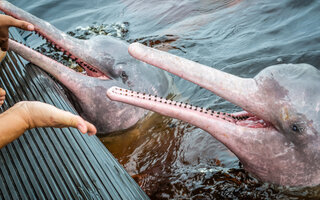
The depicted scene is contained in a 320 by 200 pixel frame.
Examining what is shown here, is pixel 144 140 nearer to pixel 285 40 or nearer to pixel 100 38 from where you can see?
pixel 100 38

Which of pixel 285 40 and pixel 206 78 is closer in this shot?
pixel 206 78

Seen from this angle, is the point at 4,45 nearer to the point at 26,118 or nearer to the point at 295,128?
the point at 26,118

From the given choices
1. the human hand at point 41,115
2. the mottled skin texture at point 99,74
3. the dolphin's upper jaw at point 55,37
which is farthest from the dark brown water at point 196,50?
the human hand at point 41,115

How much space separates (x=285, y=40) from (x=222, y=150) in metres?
2.94

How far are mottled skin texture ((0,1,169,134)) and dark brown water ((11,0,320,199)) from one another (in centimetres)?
30

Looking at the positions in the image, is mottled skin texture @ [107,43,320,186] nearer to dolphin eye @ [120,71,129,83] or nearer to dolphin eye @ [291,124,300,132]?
dolphin eye @ [291,124,300,132]

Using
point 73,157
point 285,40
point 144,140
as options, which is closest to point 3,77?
point 73,157

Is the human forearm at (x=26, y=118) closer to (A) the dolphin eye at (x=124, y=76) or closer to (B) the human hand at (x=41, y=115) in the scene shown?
(B) the human hand at (x=41, y=115)

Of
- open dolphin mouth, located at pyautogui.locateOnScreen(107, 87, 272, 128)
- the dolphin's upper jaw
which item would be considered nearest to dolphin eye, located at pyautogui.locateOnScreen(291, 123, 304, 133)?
open dolphin mouth, located at pyautogui.locateOnScreen(107, 87, 272, 128)

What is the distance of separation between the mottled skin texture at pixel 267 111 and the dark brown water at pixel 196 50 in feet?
1.19

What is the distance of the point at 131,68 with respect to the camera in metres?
5.16

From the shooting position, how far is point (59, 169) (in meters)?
2.96

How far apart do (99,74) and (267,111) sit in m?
2.42

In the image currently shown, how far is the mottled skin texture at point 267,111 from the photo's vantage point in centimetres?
361
